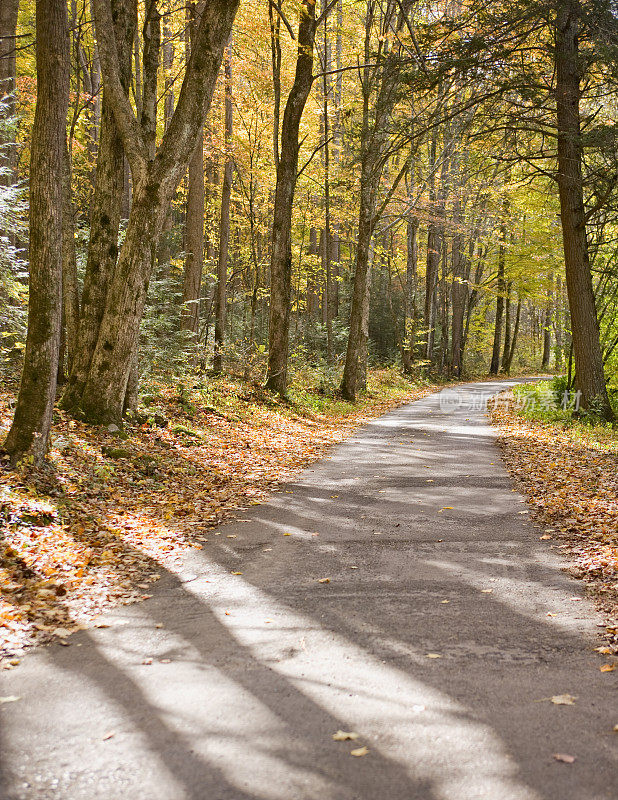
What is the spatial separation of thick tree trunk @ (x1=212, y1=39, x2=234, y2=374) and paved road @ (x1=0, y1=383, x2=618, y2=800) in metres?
11.3

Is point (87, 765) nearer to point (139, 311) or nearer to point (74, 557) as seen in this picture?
point (74, 557)

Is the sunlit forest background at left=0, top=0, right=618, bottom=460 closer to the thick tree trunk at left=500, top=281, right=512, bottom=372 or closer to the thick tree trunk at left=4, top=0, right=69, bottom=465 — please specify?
the thick tree trunk at left=500, top=281, right=512, bottom=372

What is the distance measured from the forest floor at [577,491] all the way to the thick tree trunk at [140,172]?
602 centimetres

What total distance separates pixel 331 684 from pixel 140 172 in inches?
306

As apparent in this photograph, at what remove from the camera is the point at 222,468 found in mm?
9758

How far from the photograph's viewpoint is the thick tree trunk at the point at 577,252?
13.3 metres

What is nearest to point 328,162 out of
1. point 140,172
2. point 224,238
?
point 224,238

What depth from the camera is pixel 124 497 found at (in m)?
7.55

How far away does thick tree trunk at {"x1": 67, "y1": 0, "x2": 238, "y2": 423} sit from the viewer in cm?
890

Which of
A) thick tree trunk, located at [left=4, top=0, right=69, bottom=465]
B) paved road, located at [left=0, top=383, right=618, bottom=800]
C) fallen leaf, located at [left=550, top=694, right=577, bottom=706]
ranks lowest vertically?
paved road, located at [left=0, top=383, right=618, bottom=800]

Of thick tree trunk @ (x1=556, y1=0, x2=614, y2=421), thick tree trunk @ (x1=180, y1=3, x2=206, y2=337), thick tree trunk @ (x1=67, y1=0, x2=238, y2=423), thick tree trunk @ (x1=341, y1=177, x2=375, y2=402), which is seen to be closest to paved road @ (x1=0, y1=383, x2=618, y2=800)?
thick tree trunk @ (x1=67, y1=0, x2=238, y2=423)

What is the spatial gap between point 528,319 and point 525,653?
237 ft

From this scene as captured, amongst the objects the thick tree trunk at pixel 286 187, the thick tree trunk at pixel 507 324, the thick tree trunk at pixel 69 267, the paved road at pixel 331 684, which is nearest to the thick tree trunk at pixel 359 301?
the thick tree trunk at pixel 286 187

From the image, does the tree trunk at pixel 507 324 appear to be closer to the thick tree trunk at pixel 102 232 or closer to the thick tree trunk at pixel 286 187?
the thick tree trunk at pixel 286 187
